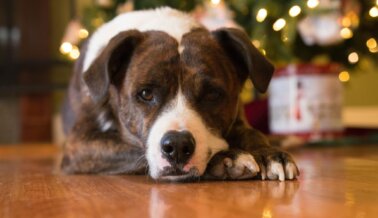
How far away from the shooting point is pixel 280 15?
3096 millimetres

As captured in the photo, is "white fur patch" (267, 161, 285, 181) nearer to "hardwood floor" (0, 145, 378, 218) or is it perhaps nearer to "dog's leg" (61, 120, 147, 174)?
"hardwood floor" (0, 145, 378, 218)

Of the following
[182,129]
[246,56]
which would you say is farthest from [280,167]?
[246,56]

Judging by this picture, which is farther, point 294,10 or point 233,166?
point 294,10

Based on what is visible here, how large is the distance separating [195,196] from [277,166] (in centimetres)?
34

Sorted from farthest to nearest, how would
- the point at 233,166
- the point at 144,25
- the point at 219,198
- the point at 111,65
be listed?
the point at 144,25
the point at 111,65
the point at 233,166
the point at 219,198

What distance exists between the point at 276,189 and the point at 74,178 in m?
0.69

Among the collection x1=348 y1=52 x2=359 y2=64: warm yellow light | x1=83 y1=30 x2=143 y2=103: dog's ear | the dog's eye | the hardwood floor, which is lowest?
the hardwood floor

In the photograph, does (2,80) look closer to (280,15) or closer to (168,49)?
(280,15)

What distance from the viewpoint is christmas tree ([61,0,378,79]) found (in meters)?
Result: 3.07

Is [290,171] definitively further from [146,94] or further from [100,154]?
[100,154]

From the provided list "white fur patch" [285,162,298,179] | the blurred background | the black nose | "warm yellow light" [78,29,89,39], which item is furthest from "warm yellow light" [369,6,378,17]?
the black nose

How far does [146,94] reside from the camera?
1.68 m

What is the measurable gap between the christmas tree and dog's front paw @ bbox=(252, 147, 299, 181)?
1.54 m

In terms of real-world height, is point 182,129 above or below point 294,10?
below
